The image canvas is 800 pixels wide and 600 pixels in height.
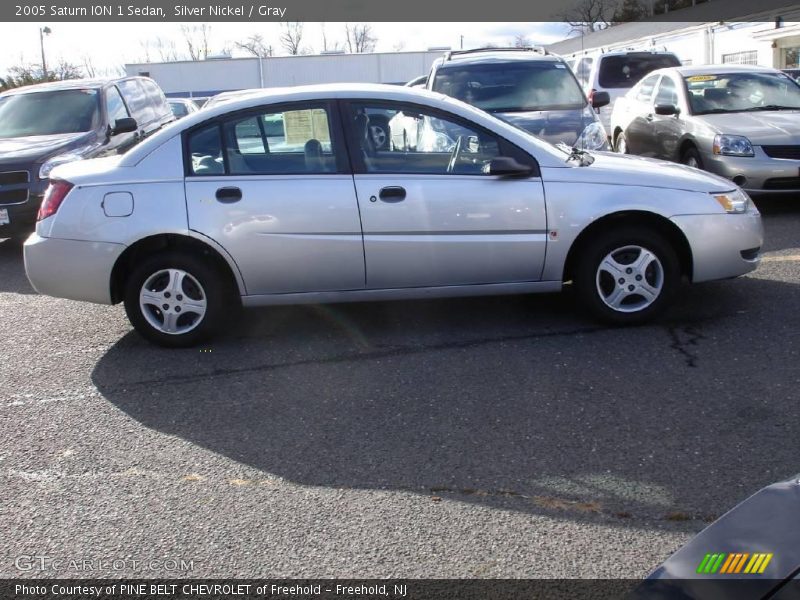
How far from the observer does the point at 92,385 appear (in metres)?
5.04

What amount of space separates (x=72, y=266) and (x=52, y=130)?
217 inches

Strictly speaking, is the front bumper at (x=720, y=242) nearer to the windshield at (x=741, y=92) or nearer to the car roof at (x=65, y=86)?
the windshield at (x=741, y=92)

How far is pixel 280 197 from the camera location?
5363mm

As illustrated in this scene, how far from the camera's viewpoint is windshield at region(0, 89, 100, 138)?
10.3m

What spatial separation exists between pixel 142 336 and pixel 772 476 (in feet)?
12.8

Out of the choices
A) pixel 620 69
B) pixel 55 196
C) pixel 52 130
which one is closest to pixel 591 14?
pixel 620 69

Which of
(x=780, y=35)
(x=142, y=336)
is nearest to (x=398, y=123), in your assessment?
(x=142, y=336)

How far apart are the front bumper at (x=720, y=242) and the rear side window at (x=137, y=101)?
828cm

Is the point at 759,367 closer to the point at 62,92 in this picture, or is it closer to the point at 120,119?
the point at 120,119

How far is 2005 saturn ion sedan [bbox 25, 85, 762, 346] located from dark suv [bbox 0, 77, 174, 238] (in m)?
3.79

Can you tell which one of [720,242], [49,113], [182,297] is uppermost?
A: [49,113]

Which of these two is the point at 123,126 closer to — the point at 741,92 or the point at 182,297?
the point at 182,297

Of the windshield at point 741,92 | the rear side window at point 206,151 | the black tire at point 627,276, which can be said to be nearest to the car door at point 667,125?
the windshield at point 741,92

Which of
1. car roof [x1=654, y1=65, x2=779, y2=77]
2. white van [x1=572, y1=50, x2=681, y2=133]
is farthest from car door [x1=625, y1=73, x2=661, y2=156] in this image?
white van [x1=572, y1=50, x2=681, y2=133]
